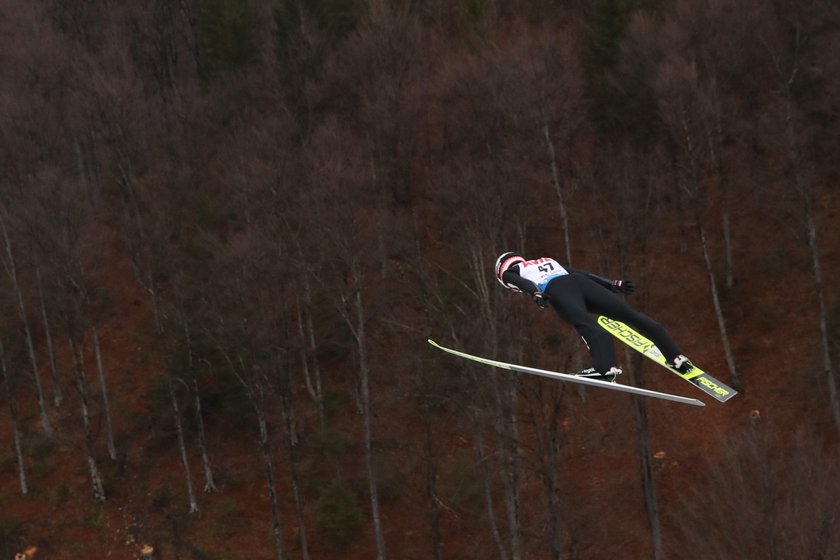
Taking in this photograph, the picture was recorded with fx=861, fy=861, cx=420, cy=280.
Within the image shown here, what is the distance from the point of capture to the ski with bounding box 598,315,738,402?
1084 cm

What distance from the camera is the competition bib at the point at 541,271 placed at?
35.6ft

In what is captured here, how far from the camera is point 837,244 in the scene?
3462 centimetres

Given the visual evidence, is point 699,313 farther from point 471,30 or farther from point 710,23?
point 471,30

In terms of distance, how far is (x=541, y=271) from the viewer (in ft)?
35.9

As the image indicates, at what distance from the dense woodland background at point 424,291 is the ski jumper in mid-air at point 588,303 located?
11065 mm

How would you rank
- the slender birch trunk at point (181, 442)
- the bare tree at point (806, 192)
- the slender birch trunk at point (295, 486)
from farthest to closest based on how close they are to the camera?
the slender birch trunk at point (181, 442)
the bare tree at point (806, 192)
the slender birch trunk at point (295, 486)

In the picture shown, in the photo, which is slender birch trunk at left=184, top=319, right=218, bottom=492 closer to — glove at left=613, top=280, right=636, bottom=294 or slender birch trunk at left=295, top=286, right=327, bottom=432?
slender birch trunk at left=295, top=286, right=327, bottom=432

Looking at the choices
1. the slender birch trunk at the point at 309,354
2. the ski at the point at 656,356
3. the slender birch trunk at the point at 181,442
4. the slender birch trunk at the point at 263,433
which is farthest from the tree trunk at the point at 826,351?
the slender birch trunk at the point at 181,442

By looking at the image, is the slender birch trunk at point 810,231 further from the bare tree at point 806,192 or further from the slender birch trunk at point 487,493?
the slender birch trunk at point 487,493

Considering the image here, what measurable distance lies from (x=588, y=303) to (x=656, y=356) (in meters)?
1.30

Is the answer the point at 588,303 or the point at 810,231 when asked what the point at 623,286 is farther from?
the point at 810,231

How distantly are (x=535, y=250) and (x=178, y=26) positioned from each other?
34093mm

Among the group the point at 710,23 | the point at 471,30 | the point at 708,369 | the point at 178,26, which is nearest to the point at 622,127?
the point at 710,23

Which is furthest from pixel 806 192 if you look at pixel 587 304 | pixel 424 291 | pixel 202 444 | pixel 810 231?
pixel 202 444
